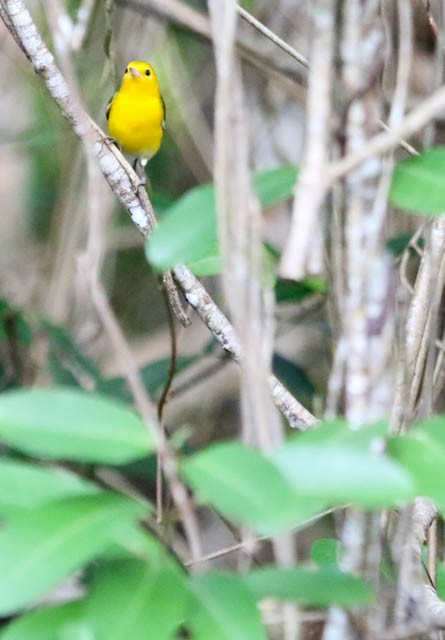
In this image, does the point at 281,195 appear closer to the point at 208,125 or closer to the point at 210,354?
the point at 210,354

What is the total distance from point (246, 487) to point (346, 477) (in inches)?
2.4

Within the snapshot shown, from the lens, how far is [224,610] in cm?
70

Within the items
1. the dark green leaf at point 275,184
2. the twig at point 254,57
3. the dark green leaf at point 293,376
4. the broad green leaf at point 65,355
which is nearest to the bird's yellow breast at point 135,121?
the twig at point 254,57

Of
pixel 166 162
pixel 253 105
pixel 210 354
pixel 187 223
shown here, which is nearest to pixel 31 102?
pixel 166 162

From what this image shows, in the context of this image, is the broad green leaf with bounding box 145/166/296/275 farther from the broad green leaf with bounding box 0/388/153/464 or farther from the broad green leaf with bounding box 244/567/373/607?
the broad green leaf with bounding box 244/567/373/607

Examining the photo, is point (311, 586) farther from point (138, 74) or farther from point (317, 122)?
point (138, 74)

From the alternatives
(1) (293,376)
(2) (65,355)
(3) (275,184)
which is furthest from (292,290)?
(3) (275,184)

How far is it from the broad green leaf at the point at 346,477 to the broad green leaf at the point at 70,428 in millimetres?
112

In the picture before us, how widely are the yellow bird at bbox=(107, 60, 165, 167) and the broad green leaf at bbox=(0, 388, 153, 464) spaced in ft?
6.59

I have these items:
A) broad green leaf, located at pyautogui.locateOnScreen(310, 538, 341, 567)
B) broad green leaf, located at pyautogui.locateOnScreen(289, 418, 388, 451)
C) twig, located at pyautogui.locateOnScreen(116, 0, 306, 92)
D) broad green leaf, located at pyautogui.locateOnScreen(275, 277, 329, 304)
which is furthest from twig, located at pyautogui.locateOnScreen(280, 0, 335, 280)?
twig, located at pyautogui.locateOnScreen(116, 0, 306, 92)

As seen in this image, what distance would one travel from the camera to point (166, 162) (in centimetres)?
361

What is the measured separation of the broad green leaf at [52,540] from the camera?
0.66 metres

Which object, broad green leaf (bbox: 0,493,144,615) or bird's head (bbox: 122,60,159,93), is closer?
broad green leaf (bbox: 0,493,144,615)

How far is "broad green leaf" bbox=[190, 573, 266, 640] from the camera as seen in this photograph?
687mm
